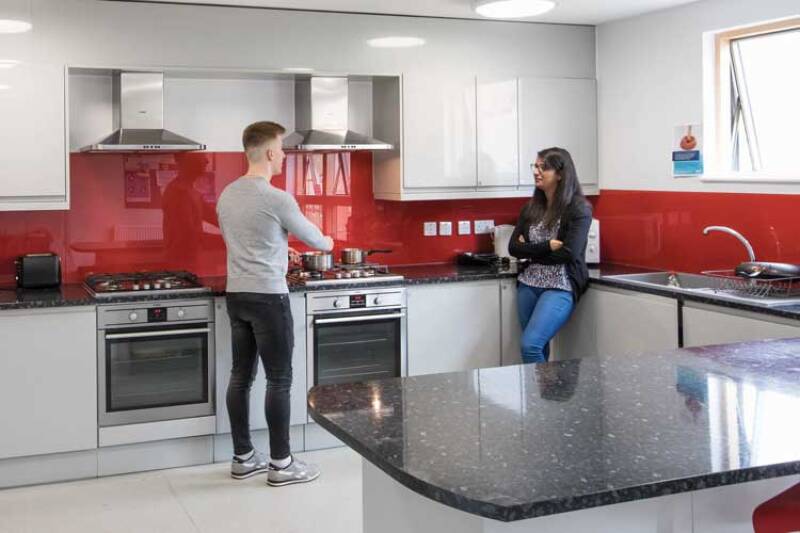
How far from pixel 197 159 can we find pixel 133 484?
70.4 inches

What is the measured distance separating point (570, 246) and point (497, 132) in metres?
0.97

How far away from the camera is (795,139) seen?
4.87 metres

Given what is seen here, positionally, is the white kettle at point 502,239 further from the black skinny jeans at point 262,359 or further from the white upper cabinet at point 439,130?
the black skinny jeans at point 262,359

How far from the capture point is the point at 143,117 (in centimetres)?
497

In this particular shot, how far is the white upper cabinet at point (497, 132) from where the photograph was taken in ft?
18.6

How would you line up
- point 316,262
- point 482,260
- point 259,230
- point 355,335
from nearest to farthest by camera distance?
1. point 259,230
2. point 355,335
3. point 316,262
4. point 482,260

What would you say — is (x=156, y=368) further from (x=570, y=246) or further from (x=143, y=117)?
(x=570, y=246)

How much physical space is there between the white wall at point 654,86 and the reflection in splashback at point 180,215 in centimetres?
104

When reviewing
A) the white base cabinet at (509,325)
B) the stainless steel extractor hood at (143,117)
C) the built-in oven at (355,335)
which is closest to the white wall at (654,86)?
the white base cabinet at (509,325)

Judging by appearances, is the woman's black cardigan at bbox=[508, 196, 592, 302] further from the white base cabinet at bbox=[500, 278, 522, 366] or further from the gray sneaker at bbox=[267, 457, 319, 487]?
the gray sneaker at bbox=[267, 457, 319, 487]

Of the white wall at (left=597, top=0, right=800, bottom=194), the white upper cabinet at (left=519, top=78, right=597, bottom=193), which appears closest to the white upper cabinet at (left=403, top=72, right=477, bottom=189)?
the white upper cabinet at (left=519, top=78, right=597, bottom=193)

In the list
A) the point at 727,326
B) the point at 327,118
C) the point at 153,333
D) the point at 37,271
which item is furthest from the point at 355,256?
the point at 727,326

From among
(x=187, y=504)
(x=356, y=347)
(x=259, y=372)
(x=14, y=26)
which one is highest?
(x=14, y=26)

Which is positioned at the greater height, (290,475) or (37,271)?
(37,271)
